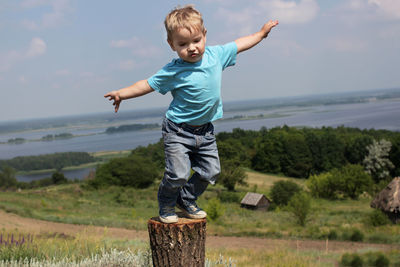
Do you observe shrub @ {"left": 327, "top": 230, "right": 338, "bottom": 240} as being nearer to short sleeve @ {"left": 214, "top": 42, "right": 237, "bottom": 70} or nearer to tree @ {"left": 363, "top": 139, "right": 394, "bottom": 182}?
short sleeve @ {"left": 214, "top": 42, "right": 237, "bottom": 70}

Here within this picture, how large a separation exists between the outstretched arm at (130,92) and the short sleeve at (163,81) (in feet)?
0.20

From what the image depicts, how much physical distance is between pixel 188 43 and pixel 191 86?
45 cm

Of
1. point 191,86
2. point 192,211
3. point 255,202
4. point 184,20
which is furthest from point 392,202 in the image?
point 184,20

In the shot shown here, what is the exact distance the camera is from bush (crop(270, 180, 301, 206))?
4181cm

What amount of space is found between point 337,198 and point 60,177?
4247 centimetres

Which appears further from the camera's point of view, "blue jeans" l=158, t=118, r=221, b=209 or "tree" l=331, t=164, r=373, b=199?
"tree" l=331, t=164, r=373, b=199

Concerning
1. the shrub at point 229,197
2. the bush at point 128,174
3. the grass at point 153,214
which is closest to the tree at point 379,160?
the grass at point 153,214

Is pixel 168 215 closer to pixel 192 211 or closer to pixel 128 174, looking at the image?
pixel 192 211

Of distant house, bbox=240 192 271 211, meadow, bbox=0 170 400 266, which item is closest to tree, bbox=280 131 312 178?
meadow, bbox=0 170 400 266

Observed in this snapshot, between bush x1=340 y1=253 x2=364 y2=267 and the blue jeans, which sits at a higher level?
the blue jeans

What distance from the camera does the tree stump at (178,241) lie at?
4.22m

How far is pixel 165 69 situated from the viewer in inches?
156

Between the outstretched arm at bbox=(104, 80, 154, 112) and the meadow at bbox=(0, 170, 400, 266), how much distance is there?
8.64 feet

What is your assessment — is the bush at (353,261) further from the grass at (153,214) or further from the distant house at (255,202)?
the distant house at (255,202)
